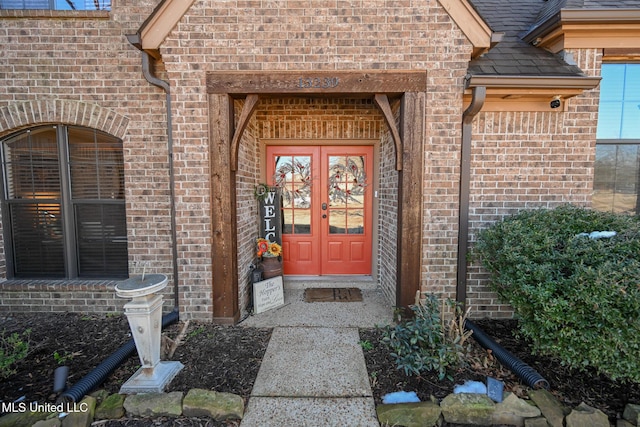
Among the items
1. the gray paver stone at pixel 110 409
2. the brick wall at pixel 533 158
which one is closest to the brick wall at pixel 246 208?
the gray paver stone at pixel 110 409

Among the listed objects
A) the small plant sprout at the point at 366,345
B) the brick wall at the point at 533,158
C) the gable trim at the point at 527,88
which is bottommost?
the small plant sprout at the point at 366,345

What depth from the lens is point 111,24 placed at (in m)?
3.65

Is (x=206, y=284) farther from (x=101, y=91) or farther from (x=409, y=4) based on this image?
(x=409, y=4)

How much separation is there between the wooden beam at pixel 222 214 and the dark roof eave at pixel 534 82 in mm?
2828

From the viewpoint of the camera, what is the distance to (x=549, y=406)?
224cm

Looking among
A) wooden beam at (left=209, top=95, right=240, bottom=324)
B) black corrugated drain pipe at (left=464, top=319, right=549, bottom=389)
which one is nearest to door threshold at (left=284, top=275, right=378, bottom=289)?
wooden beam at (left=209, top=95, right=240, bottom=324)

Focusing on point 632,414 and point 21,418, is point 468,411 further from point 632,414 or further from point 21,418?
point 21,418

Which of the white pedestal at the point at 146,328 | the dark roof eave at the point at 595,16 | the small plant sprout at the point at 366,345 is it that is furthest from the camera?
the dark roof eave at the point at 595,16

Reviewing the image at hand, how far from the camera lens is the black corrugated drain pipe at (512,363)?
96.3 inches

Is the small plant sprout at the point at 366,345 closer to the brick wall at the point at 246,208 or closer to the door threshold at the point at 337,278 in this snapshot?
the brick wall at the point at 246,208

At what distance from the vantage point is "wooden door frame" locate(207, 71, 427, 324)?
3402 mm

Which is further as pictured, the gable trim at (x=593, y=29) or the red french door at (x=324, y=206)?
the red french door at (x=324, y=206)

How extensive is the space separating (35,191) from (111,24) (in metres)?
2.39

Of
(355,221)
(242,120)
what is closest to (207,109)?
(242,120)
